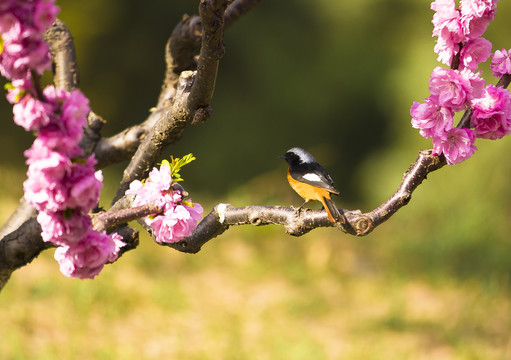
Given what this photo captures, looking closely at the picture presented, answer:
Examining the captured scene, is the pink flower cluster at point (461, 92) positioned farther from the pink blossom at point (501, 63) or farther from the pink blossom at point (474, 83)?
the pink blossom at point (501, 63)

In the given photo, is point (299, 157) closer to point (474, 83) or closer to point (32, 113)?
point (474, 83)

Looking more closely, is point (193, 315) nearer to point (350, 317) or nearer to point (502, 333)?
point (350, 317)

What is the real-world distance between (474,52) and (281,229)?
3751 mm

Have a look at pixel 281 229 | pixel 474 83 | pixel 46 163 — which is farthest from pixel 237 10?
pixel 281 229

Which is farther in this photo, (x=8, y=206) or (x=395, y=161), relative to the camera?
(x=395, y=161)

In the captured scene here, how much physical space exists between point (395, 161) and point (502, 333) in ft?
10.5

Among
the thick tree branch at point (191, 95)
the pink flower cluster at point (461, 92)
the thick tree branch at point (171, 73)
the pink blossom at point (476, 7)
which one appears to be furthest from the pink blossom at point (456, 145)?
the thick tree branch at point (171, 73)

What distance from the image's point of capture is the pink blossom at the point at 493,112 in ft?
4.47

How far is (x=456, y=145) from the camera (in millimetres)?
1395

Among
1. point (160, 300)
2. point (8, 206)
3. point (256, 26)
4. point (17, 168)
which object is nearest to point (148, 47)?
point (256, 26)

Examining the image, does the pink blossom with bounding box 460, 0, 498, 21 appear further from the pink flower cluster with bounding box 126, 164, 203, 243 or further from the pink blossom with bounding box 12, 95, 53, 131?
the pink blossom with bounding box 12, 95, 53, 131

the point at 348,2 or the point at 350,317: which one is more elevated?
the point at 348,2

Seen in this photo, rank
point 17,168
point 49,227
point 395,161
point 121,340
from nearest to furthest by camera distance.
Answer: point 49,227 < point 121,340 < point 17,168 < point 395,161

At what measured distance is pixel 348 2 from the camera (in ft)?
24.7
